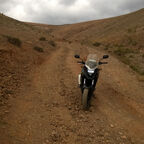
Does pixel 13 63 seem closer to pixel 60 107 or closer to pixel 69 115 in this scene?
pixel 60 107

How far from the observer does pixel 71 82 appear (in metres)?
9.05

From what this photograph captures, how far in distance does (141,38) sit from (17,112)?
72.0 feet

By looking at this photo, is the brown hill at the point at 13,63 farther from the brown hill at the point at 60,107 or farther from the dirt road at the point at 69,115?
the dirt road at the point at 69,115

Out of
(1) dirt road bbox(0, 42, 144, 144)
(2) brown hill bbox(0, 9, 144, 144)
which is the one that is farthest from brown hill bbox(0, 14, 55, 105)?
(1) dirt road bbox(0, 42, 144, 144)

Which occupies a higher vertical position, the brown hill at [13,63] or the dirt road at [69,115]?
the brown hill at [13,63]

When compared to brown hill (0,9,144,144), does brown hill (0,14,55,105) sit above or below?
above

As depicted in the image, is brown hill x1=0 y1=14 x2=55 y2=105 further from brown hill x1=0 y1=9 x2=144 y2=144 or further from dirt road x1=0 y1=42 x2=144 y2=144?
dirt road x1=0 y1=42 x2=144 y2=144

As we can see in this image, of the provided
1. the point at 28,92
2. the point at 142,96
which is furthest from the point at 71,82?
the point at 142,96

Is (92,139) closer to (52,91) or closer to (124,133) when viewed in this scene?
(124,133)

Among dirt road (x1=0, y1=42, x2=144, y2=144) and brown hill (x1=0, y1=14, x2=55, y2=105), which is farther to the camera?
brown hill (x1=0, y1=14, x2=55, y2=105)

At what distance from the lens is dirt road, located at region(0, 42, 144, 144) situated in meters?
4.45

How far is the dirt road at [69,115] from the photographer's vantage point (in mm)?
4445

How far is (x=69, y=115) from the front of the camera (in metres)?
5.62

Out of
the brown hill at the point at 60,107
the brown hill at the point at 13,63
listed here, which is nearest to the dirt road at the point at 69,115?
the brown hill at the point at 60,107
